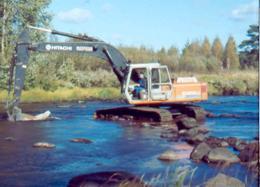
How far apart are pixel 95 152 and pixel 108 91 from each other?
25255 mm

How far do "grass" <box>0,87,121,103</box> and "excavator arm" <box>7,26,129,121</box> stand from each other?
11.7m

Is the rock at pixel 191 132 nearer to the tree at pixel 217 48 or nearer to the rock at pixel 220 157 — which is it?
the rock at pixel 220 157

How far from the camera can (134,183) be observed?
9.12 m

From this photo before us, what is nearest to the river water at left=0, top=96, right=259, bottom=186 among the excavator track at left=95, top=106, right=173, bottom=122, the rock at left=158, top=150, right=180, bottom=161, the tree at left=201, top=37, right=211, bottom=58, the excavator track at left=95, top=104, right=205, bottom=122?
the rock at left=158, top=150, right=180, bottom=161

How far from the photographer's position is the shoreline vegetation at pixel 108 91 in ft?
123

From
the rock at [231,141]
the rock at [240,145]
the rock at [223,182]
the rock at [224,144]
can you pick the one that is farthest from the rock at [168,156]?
the rock at [223,182]

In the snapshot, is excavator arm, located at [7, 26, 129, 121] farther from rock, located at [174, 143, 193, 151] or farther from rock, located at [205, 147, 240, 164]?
rock, located at [205, 147, 240, 164]

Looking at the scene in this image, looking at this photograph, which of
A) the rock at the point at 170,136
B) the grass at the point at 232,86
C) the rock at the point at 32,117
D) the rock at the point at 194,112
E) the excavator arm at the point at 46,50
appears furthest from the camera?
the grass at the point at 232,86

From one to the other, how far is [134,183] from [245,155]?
5.86m

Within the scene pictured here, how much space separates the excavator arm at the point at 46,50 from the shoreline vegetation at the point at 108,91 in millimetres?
11668

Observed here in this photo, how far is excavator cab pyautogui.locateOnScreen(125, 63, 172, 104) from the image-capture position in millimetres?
25125

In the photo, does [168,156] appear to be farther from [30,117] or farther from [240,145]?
[30,117]

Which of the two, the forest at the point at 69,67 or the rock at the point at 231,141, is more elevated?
the forest at the point at 69,67

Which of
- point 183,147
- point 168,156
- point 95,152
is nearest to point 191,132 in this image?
point 183,147
